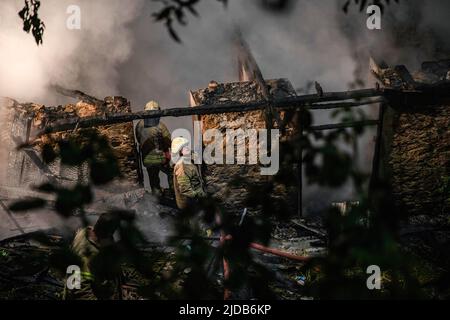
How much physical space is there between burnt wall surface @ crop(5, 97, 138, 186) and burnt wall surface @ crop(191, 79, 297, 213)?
4.56ft

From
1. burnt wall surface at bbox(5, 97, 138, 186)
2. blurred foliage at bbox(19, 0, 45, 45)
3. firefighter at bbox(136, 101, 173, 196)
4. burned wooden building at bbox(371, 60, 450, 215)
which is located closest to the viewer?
blurred foliage at bbox(19, 0, 45, 45)

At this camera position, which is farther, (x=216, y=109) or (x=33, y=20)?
(x=216, y=109)

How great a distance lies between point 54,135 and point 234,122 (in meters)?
3.34

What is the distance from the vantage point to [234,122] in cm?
853

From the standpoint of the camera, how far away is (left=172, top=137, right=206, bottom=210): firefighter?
7469 mm

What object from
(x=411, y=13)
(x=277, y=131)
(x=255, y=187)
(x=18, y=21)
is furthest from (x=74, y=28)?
(x=255, y=187)

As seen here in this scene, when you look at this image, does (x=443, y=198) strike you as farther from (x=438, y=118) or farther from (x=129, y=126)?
(x=129, y=126)

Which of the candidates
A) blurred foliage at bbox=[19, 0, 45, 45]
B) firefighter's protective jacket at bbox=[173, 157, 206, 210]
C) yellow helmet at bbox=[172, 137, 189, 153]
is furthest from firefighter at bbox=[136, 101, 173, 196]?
blurred foliage at bbox=[19, 0, 45, 45]

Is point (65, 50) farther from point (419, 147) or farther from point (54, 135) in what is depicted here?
point (419, 147)

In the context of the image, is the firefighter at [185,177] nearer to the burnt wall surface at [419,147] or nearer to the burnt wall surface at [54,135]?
the burnt wall surface at [54,135]

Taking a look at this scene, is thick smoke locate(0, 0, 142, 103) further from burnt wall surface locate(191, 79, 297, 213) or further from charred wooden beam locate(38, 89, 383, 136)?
burnt wall surface locate(191, 79, 297, 213)

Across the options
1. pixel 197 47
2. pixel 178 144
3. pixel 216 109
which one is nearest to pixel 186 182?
pixel 178 144

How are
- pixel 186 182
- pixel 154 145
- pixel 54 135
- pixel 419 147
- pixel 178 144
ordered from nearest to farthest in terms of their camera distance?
pixel 186 182
pixel 178 144
pixel 419 147
pixel 54 135
pixel 154 145
